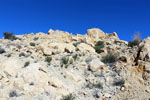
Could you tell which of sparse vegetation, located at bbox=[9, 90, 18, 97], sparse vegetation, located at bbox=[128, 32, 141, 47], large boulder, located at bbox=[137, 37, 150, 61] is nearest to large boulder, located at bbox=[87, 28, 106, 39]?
sparse vegetation, located at bbox=[128, 32, 141, 47]

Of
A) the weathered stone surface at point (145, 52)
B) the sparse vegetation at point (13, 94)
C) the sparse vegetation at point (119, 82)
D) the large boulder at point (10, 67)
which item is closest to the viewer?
the sparse vegetation at point (13, 94)

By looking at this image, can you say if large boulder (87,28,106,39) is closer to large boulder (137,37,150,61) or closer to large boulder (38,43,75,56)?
large boulder (38,43,75,56)

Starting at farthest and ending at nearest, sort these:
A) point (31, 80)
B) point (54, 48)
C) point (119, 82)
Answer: point (54, 48) < point (119, 82) < point (31, 80)

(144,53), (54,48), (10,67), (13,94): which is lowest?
(13,94)

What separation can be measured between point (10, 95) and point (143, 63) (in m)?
7.49

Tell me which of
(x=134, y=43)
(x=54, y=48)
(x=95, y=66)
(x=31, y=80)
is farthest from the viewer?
(x=134, y=43)

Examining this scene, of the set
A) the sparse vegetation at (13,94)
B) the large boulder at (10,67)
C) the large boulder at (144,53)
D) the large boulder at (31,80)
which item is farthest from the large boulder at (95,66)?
the sparse vegetation at (13,94)

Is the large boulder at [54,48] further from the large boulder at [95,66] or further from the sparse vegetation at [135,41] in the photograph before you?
the sparse vegetation at [135,41]

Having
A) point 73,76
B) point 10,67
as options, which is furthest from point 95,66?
point 10,67

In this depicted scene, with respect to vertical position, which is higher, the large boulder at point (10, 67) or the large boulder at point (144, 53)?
the large boulder at point (144, 53)

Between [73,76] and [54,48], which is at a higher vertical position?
[54,48]

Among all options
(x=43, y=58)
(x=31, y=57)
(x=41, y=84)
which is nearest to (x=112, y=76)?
(x=41, y=84)

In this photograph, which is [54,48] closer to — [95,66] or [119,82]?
[95,66]

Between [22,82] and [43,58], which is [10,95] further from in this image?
[43,58]
